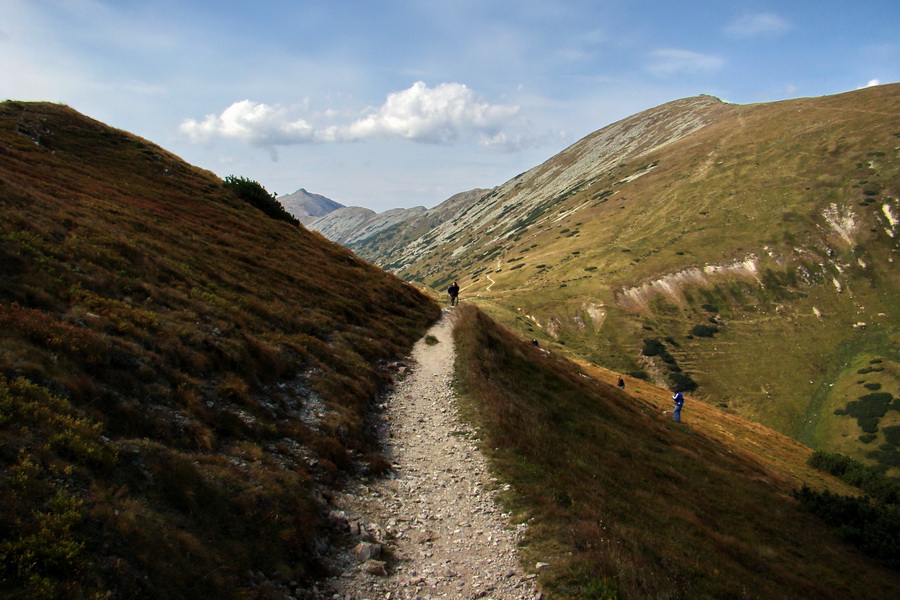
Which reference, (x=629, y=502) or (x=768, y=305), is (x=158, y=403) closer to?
(x=629, y=502)

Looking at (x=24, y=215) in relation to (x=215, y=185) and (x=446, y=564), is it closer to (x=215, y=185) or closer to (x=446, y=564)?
(x=446, y=564)

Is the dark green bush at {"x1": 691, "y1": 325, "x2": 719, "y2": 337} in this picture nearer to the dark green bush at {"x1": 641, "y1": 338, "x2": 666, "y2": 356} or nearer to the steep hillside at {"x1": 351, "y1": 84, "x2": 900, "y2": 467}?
the steep hillside at {"x1": 351, "y1": 84, "x2": 900, "y2": 467}

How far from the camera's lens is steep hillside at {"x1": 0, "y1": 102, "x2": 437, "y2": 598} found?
780 centimetres

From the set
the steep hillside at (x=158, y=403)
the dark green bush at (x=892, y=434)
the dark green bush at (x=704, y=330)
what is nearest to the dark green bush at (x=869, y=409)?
the dark green bush at (x=892, y=434)

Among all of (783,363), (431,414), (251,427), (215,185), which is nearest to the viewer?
(251,427)

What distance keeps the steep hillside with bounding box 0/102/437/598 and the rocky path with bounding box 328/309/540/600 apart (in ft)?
4.05

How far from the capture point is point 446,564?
11.9m

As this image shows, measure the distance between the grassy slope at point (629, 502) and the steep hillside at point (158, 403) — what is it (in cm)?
616

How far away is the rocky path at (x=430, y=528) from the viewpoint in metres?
10.8

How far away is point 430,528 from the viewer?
531 inches

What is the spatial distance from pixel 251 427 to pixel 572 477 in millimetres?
12363

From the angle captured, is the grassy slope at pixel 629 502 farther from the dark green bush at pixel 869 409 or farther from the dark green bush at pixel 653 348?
the dark green bush at pixel 653 348

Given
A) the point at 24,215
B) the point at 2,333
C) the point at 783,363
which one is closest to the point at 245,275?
the point at 24,215

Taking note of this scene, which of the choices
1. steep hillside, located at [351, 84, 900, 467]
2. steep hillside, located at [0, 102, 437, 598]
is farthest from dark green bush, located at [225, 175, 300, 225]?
steep hillside, located at [351, 84, 900, 467]
